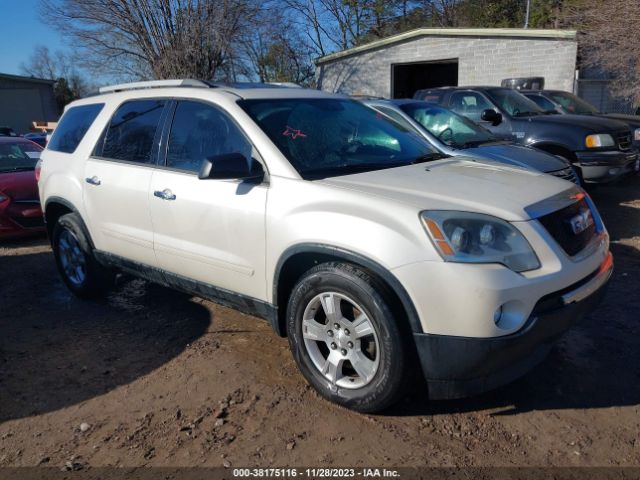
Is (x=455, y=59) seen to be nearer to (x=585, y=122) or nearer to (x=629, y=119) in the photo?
(x=629, y=119)

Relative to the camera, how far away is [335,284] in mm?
2959

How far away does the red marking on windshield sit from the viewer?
358 centimetres

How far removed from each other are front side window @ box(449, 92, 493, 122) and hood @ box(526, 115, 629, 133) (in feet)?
2.78

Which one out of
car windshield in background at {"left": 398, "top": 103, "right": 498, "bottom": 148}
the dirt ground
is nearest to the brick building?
car windshield in background at {"left": 398, "top": 103, "right": 498, "bottom": 148}

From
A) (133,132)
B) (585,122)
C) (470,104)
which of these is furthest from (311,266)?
(470,104)

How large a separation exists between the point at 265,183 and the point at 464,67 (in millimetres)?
17644

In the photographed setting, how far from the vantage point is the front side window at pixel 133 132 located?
419 cm

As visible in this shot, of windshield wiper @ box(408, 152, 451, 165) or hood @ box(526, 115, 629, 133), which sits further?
hood @ box(526, 115, 629, 133)

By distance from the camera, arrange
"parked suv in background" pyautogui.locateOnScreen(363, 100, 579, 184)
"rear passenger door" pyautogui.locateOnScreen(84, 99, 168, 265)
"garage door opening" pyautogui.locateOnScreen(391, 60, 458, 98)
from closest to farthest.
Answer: "rear passenger door" pyautogui.locateOnScreen(84, 99, 168, 265), "parked suv in background" pyautogui.locateOnScreen(363, 100, 579, 184), "garage door opening" pyautogui.locateOnScreen(391, 60, 458, 98)

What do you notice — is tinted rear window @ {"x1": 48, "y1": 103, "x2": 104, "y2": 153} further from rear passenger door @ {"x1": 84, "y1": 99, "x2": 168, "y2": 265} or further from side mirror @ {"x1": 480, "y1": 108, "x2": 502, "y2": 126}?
side mirror @ {"x1": 480, "y1": 108, "x2": 502, "y2": 126}

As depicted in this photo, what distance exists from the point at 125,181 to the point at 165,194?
56 centimetres

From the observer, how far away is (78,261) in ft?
16.9

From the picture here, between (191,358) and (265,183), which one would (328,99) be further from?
(191,358)

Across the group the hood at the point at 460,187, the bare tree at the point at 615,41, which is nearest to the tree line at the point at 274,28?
the bare tree at the point at 615,41
